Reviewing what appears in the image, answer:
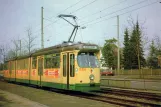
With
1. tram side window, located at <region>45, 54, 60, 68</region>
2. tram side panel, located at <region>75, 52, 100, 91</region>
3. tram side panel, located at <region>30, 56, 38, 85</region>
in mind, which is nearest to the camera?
tram side panel, located at <region>75, 52, 100, 91</region>

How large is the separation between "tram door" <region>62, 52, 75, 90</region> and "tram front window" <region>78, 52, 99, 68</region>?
0.50m

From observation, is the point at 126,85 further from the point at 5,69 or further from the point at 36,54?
the point at 5,69

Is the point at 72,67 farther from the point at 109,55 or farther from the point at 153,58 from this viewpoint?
the point at 109,55

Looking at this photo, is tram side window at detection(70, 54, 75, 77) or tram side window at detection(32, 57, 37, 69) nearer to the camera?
tram side window at detection(70, 54, 75, 77)

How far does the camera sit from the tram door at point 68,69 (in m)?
20.8

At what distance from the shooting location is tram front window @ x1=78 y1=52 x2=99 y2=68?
20.9 metres

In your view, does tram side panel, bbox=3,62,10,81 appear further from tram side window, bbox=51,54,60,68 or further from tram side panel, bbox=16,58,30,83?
tram side window, bbox=51,54,60,68

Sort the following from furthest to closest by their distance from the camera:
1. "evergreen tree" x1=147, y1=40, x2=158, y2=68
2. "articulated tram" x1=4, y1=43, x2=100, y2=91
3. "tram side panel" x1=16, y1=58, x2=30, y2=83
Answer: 1. "evergreen tree" x1=147, y1=40, x2=158, y2=68
2. "tram side panel" x1=16, y1=58, x2=30, y2=83
3. "articulated tram" x1=4, y1=43, x2=100, y2=91

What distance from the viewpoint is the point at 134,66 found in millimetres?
79688

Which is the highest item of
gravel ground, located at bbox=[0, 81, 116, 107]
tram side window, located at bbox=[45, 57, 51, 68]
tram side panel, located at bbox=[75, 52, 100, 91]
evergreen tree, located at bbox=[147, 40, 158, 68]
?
evergreen tree, located at bbox=[147, 40, 158, 68]

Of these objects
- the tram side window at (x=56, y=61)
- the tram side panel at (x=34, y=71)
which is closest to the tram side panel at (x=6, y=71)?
the tram side panel at (x=34, y=71)

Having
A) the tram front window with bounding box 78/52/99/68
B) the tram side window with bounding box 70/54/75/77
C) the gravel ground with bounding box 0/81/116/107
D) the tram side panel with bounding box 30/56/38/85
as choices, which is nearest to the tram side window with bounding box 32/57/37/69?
the tram side panel with bounding box 30/56/38/85

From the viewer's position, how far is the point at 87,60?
21219mm

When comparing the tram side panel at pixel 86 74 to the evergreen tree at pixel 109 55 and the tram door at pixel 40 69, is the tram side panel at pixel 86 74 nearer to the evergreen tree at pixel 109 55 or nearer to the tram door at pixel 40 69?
the tram door at pixel 40 69
